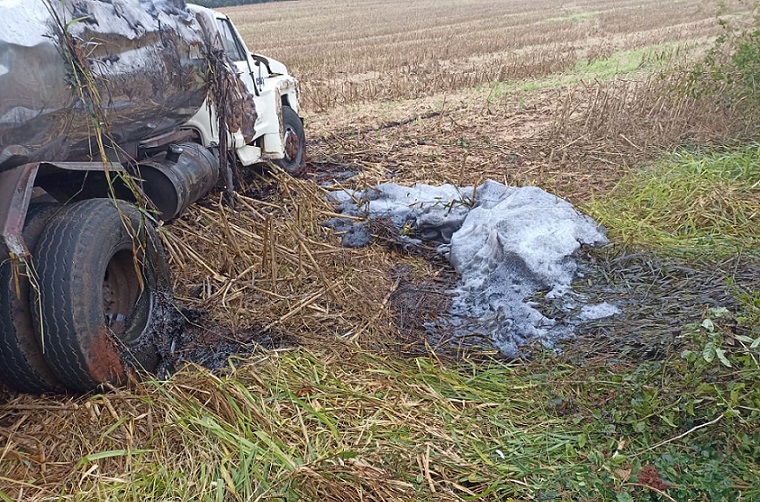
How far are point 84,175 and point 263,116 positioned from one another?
321 cm

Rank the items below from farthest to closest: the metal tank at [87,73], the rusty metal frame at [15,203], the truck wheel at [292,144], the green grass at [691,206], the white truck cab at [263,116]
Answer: the truck wheel at [292,144], the white truck cab at [263,116], the green grass at [691,206], the metal tank at [87,73], the rusty metal frame at [15,203]

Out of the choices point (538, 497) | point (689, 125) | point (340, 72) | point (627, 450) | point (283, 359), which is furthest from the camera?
point (340, 72)

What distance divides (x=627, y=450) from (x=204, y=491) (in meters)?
1.85

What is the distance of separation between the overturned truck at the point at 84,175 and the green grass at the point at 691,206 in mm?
3546

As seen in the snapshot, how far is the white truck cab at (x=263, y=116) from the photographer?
6.25m

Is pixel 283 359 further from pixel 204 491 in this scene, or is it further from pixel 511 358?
pixel 511 358

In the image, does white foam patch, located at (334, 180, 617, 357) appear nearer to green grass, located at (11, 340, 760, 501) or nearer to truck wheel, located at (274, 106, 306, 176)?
green grass, located at (11, 340, 760, 501)

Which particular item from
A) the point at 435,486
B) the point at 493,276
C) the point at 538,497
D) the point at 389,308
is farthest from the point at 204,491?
the point at 493,276

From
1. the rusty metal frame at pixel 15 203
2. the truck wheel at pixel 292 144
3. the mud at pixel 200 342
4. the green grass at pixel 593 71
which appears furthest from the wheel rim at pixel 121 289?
the green grass at pixel 593 71

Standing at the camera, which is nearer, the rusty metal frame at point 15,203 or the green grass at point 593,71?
the rusty metal frame at point 15,203

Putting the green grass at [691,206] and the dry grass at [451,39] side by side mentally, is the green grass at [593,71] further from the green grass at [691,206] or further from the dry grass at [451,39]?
the green grass at [691,206]

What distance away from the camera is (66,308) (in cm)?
316

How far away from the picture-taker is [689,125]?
7.85 m

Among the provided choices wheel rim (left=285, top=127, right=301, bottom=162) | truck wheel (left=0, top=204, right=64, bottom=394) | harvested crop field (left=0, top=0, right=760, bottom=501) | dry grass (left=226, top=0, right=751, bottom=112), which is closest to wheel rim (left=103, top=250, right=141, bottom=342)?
harvested crop field (left=0, top=0, right=760, bottom=501)
